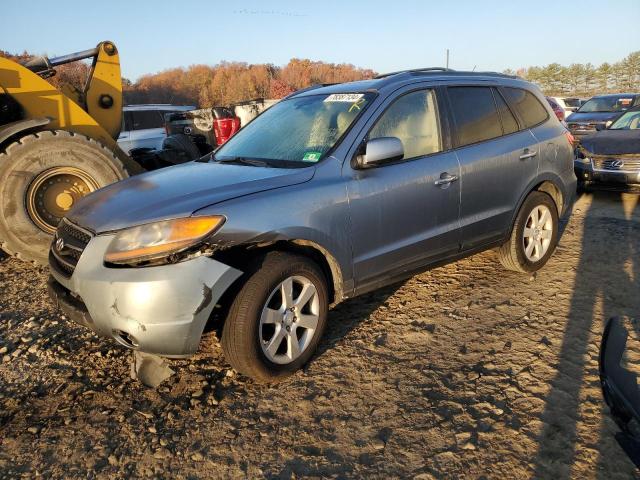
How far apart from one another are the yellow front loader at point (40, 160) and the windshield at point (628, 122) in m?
8.08

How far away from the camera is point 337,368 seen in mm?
2912

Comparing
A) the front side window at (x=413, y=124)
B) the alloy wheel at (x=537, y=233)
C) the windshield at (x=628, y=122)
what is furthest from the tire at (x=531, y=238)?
the windshield at (x=628, y=122)

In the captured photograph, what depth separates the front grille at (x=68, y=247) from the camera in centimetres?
265

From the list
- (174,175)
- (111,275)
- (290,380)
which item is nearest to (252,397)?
(290,380)

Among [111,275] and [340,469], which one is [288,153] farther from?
[340,469]

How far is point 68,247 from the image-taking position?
2.76 meters

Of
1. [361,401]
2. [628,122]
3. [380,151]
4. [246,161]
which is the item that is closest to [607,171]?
[628,122]

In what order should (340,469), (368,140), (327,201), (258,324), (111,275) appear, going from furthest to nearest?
(368,140) < (327,201) < (258,324) < (111,275) < (340,469)

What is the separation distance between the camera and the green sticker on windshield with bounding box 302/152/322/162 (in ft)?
9.77

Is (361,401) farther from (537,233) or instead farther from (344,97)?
(537,233)

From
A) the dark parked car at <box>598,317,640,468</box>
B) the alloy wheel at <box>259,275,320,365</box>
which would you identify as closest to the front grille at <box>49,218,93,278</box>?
the alloy wheel at <box>259,275,320,365</box>

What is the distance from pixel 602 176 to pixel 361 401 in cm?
653

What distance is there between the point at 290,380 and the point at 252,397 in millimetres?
257

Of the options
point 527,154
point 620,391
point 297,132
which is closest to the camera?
point 620,391
